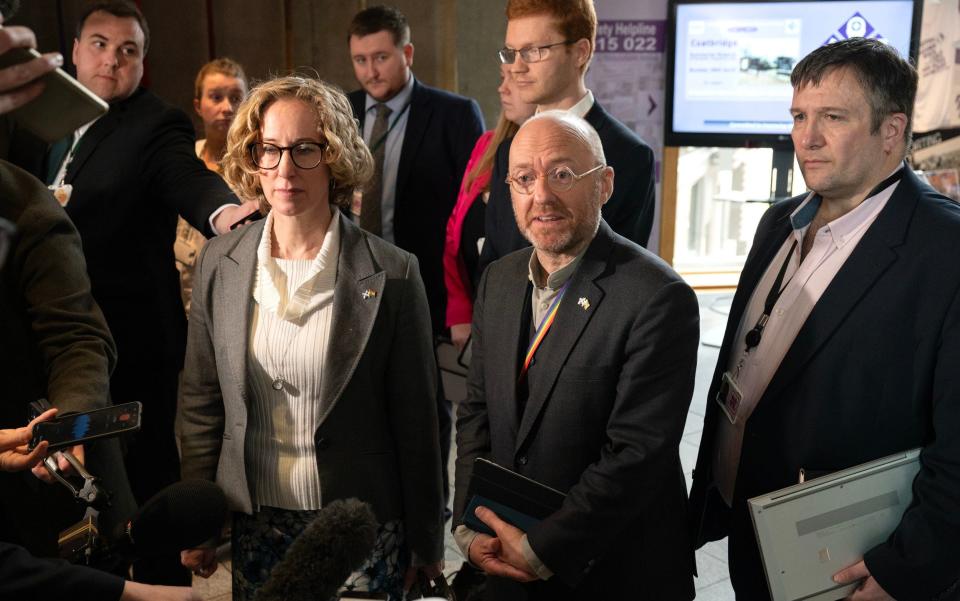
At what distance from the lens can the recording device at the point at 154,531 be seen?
125 centimetres

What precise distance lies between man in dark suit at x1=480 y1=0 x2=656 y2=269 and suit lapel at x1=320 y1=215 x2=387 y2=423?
79 centimetres

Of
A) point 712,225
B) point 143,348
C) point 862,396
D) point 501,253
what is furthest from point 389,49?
point 712,225

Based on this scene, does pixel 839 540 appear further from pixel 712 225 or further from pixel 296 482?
pixel 712 225

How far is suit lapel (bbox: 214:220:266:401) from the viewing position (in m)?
2.00

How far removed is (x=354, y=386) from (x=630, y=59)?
7.08m

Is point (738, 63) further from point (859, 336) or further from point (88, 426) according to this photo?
point (88, 426)

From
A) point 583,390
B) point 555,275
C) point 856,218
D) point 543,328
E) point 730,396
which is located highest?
point 856,218

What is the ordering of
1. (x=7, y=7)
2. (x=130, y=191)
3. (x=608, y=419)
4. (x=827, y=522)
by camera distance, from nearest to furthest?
(x=7, y=7) → (x=827, y=522) → (x=608, y=419) → (x=130, y=191)

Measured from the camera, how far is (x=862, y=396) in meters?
1.85

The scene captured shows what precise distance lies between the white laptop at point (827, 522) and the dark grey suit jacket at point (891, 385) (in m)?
0.04

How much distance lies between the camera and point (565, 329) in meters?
1.90

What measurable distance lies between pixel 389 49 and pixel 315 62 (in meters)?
2.27

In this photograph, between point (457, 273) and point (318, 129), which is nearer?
point (318, 129)

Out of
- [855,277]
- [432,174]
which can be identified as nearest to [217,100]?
[432,174]
